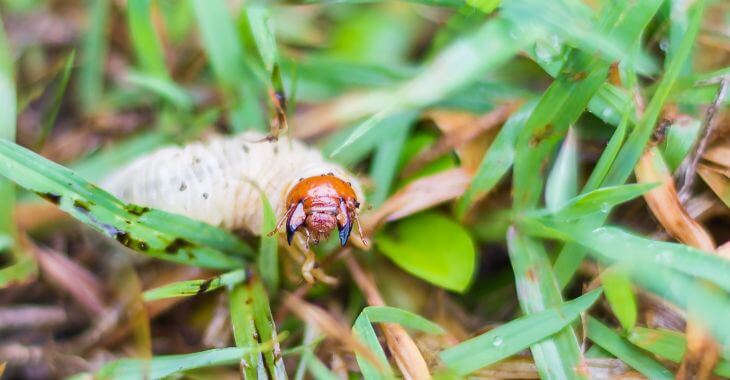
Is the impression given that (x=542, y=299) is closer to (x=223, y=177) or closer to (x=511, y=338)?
(x=511, y=338)

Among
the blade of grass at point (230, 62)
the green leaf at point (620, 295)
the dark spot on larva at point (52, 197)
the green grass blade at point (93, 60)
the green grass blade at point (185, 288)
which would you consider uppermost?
the green grass blade at point (93, 60)

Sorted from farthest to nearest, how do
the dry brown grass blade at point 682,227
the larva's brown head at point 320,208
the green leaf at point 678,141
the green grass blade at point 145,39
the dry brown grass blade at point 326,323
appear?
the green grass blade at point 145,39 → the green leaf at point 678,141 → the larva's brown head at point 320,208 → the dry brown grass blade at point 326,323 → the dry brown grass blade at point 682,227

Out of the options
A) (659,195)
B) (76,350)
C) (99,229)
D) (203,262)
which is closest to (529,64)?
(659,195)

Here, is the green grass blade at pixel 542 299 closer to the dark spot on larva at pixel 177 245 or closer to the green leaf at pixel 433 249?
the green leaf at pixel 433 249

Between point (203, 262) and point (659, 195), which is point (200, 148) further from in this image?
Result: point (659, 195)

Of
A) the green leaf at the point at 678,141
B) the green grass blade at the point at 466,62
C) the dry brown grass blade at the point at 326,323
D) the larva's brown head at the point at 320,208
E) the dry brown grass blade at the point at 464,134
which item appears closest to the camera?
the dry brown grass blade at the point at 326,323

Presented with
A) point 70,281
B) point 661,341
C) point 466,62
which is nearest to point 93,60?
point 70,281

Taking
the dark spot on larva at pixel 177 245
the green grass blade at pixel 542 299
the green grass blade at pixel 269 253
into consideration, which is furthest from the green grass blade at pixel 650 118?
the dark spot on larva at pixel 177 245

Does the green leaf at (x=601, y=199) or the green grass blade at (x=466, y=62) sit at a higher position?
the green grass blade at (x=466, y=62)
